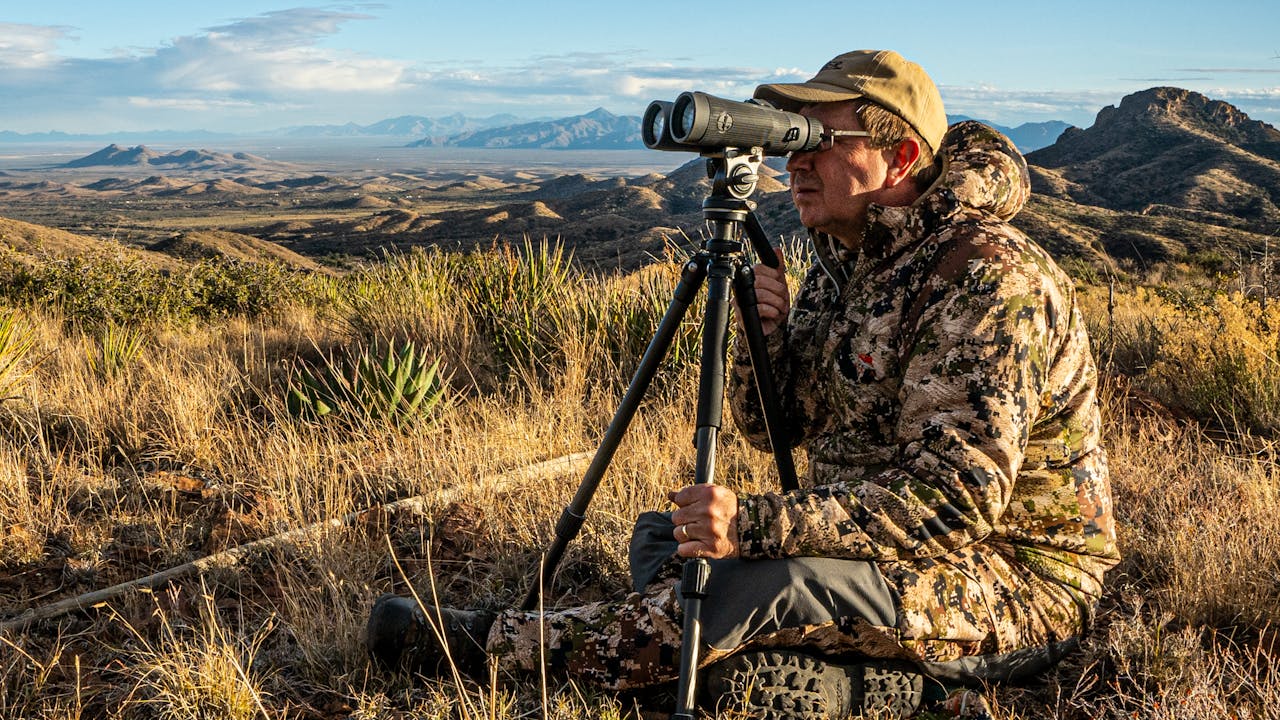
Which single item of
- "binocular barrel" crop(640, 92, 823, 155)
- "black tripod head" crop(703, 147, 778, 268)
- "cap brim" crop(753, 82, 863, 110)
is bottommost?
"black tripod head" crop(703, 147, 778, 268)

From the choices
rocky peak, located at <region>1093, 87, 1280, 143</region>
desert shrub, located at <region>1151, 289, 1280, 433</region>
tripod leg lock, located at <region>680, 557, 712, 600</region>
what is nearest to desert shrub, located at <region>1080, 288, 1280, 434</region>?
desert shrub, located at <region>1151, 289, 1280, 433</region>

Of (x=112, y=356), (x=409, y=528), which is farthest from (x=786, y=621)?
(x=112, y=356)

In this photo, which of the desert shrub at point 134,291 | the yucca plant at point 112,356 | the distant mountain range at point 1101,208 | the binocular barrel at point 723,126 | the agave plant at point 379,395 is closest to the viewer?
the binocular barrel at point 723,126

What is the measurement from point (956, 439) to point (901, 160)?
2.16 ft

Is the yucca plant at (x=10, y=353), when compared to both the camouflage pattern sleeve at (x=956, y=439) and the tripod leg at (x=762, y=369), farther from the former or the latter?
the camouflage pattern sleeve at (x=956, y=439)

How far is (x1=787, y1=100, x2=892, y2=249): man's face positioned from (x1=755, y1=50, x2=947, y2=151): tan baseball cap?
46mm

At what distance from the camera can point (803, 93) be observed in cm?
186

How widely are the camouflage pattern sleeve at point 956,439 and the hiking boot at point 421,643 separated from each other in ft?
2.85

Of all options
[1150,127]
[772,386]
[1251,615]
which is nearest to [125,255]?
[772,386]

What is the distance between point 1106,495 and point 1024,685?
52 cm

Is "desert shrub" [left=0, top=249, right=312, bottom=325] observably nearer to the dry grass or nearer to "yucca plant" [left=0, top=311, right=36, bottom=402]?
the dry grass

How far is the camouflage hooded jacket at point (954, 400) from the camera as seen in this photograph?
1649 mm

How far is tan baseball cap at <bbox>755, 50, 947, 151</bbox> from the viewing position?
1847mm

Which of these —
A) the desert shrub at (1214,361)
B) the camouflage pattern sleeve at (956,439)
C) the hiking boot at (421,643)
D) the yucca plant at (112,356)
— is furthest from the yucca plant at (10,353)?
the desert shrub at (1214,361)
